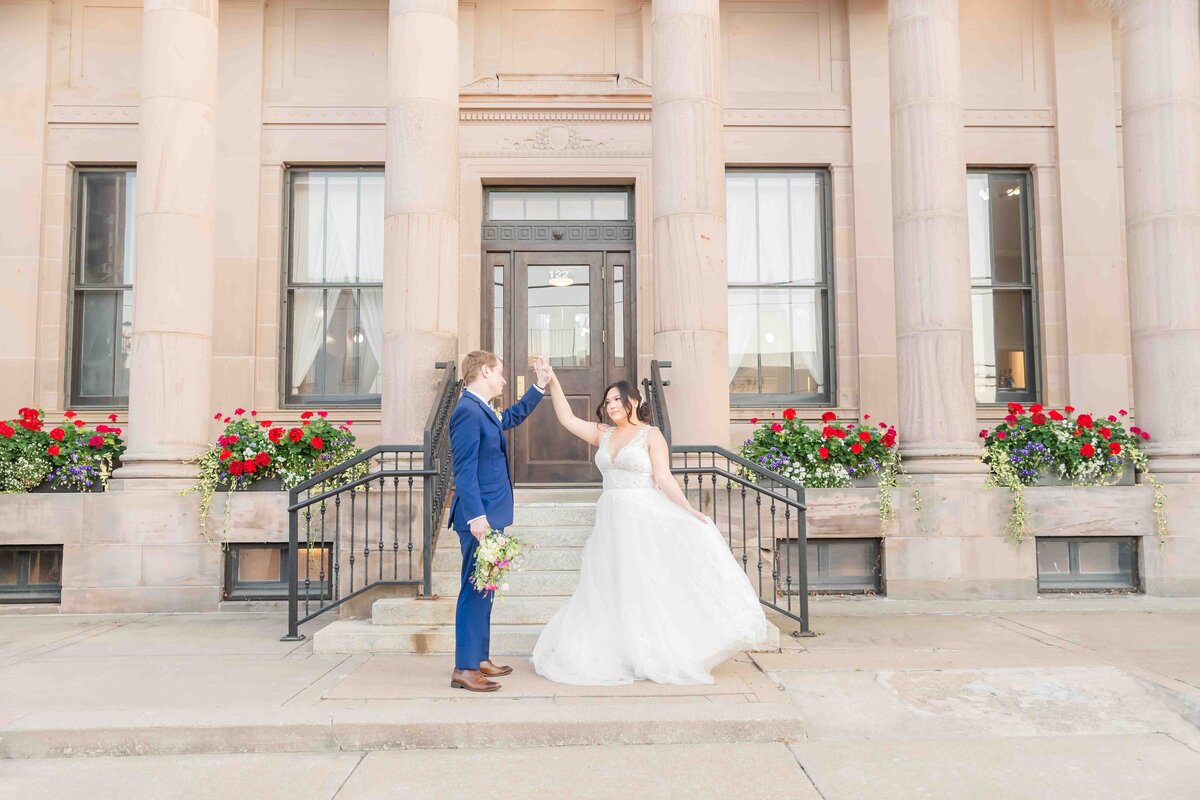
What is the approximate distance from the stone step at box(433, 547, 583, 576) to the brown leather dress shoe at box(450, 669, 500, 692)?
7.33 ft

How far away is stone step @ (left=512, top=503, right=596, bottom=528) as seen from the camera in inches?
328

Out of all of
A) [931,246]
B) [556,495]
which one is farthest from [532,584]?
[931,246]

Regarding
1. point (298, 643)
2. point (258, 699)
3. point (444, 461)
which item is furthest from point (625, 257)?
point (258, 699)

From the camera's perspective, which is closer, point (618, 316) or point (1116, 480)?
point (1116, 480)

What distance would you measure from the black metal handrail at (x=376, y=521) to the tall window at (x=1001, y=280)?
7.07 meters

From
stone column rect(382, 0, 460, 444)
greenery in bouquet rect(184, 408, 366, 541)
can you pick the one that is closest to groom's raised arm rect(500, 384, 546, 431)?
stone column rect(382, 0, 460, 444)

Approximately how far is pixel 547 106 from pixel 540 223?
1450 mm

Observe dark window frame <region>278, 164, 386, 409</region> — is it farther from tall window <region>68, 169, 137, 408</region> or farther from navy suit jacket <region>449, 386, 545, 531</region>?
navy suit jacket <region>449, 386, 545, 531</region>

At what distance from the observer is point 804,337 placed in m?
12.1

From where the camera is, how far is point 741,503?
8906 mm

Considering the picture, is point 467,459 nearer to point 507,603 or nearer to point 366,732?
point 366,732

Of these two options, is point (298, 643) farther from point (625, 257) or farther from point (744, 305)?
point (744, 305)

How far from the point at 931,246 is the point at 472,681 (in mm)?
6680

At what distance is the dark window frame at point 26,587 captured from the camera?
361 inches
